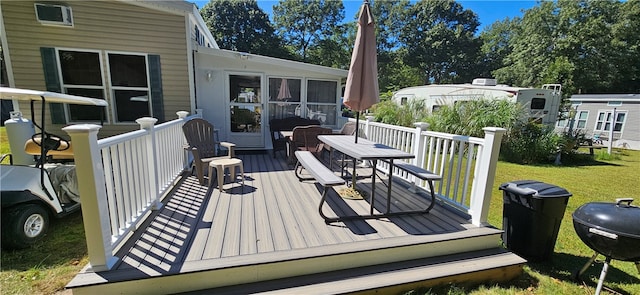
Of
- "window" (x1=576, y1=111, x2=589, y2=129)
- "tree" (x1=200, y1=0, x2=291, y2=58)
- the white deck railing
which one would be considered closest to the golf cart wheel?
the white deck railing

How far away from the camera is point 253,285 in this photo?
213cm

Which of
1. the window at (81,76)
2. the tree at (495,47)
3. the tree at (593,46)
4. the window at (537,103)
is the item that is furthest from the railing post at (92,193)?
the tree at (495,47)

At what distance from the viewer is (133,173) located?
2.56 m

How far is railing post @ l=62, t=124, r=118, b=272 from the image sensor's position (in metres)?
1.76

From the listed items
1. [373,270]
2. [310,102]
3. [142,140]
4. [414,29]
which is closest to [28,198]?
[142,140]

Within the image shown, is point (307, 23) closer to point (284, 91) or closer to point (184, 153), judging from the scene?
point (284, 91)

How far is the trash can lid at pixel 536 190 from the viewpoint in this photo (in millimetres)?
2637

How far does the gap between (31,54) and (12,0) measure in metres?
0.96

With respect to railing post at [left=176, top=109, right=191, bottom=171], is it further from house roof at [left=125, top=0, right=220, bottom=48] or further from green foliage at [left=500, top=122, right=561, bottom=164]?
green foliage at [left=500, top=122, right=561, bottom=164]

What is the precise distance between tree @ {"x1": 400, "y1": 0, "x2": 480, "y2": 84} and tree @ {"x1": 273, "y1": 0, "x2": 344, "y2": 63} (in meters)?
8.43

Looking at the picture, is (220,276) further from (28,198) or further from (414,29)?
(414,29)

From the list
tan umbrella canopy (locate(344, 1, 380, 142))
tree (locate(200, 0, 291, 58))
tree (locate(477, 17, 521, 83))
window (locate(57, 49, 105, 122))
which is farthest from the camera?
tree (locate(477, 17, 521, 83))

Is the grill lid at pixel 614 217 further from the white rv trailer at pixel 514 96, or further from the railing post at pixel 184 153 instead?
the white rv trailer at pixel 514 96

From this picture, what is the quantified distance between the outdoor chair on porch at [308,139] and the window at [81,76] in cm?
409
